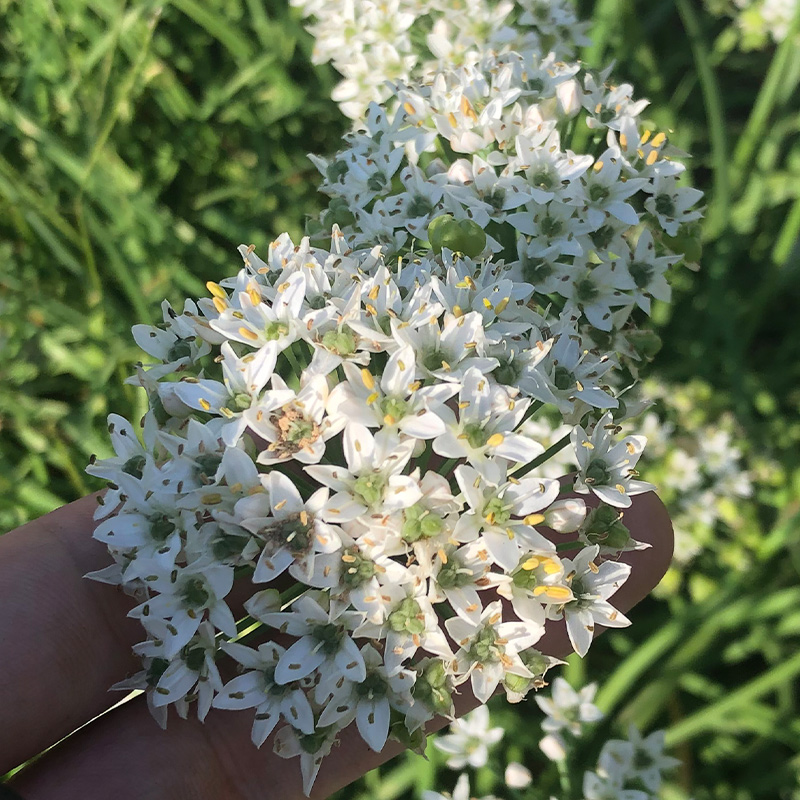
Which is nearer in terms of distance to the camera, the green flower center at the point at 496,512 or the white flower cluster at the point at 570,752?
the green flower center at the point at 496,512

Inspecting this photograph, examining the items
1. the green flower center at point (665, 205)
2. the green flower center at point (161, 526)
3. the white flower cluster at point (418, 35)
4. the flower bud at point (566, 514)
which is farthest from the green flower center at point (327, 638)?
the white flower cluster at point (418, 35)

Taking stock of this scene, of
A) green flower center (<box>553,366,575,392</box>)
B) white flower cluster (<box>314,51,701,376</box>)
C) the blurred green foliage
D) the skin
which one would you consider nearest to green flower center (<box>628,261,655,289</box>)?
white flower cluster (<box>314,51,701,376</box>)

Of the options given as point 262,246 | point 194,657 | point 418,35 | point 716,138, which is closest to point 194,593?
point 194,657

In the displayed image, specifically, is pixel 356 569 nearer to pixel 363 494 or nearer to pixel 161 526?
pixel 363 494

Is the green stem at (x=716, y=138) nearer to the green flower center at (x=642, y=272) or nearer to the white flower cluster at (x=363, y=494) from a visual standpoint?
the green flower center at (x=642, y=272)

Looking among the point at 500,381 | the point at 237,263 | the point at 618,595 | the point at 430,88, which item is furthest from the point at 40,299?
the point at 618,595

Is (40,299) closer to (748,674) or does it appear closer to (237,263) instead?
(237,263)
